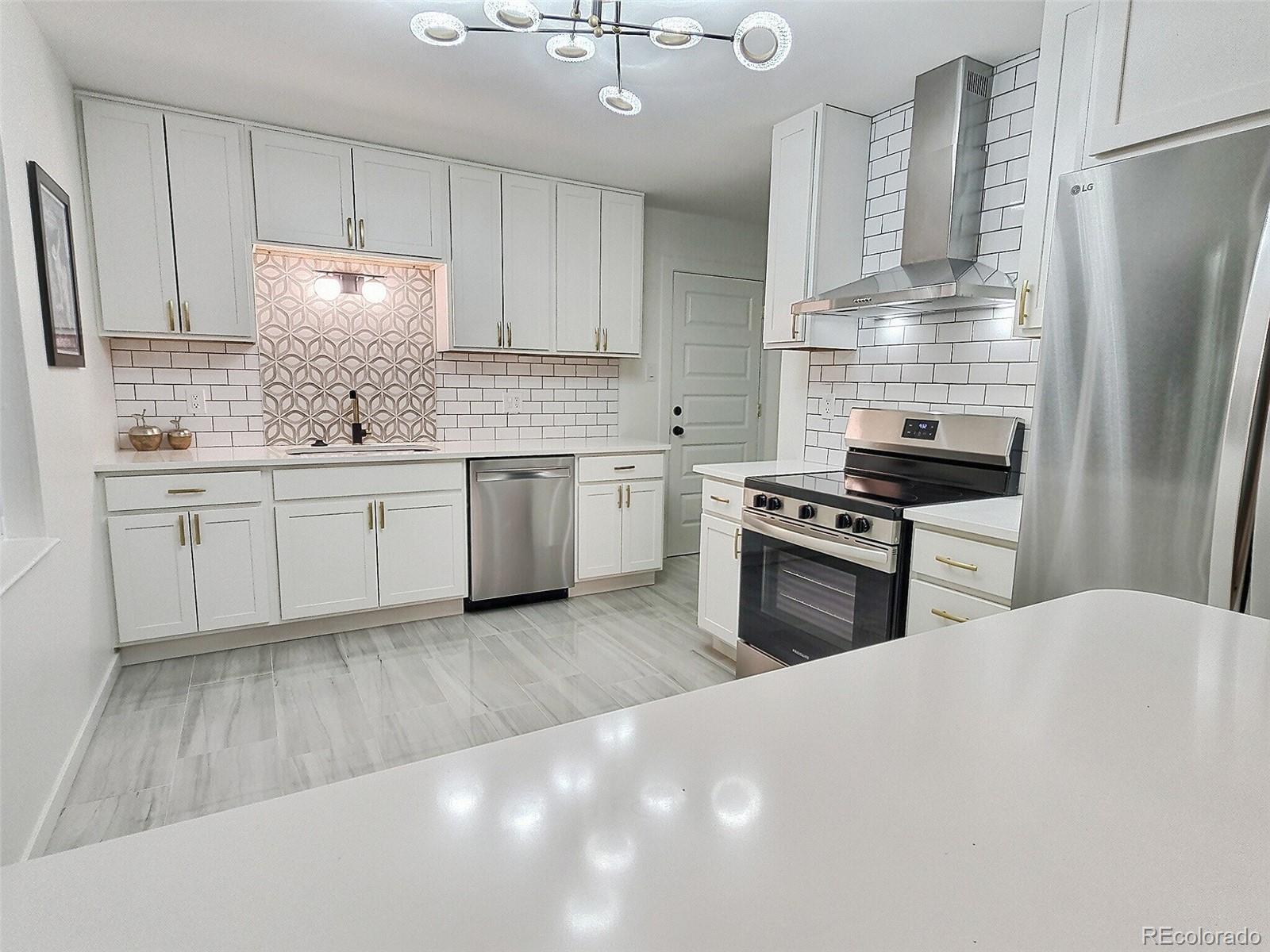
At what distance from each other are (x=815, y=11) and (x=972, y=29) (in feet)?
1.94

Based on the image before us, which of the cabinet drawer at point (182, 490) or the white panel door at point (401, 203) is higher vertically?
the white panel door at point (401, 203)

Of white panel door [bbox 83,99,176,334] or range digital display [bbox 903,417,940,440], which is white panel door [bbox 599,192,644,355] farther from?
white panel door [bbox 83,99,176,334]

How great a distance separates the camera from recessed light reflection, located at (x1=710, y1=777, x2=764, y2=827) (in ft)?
1.58

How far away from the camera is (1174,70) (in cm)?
147

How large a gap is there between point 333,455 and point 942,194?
3047 mm

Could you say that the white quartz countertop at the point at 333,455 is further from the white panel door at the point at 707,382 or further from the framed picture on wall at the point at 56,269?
the white panel door at the point at 707,382

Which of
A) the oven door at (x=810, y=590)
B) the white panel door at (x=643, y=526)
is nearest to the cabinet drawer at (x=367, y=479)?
the white panel door at (x=643, y=526)

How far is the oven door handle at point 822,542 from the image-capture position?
86.8 inches

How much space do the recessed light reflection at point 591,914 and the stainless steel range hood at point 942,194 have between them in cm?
241

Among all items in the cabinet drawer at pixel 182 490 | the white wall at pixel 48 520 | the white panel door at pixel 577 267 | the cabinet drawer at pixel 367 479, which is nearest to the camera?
the white wall at pixel 48 520

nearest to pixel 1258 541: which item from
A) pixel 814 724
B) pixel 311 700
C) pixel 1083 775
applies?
pixel 1083 775

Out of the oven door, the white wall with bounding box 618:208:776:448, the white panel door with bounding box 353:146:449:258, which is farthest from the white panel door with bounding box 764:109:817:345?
the white panel door with bounding box 353:146:449:258

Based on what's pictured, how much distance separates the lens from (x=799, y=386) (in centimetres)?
356

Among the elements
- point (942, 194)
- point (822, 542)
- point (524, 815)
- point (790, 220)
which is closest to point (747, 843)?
point (524, 815)
